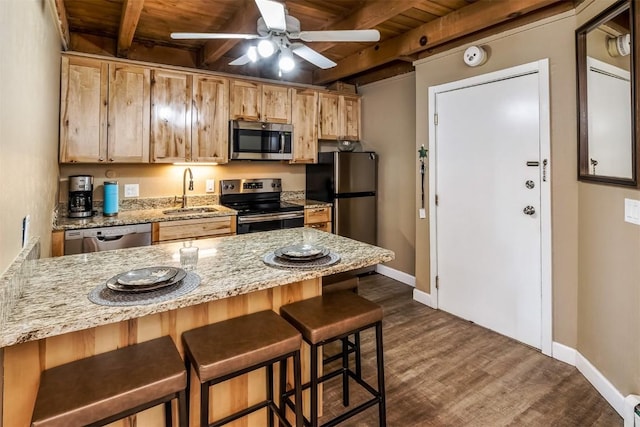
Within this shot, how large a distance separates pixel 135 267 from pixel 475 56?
2.92 metres

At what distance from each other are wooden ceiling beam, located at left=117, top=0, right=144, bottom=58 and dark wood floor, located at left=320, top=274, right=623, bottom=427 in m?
2.84

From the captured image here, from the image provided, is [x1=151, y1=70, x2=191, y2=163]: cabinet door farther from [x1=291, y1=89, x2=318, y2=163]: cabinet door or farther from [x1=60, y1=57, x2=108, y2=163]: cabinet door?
[x1=291, y1=89, x2=318, y2=163]: cabinet door

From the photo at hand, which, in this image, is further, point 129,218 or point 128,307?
point 129,218

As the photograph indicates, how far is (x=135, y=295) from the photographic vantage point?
123cm

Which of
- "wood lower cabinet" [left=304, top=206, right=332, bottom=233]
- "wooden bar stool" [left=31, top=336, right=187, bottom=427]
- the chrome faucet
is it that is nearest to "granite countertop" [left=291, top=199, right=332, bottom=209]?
"wood lower cabinet" [left=304, top=206, right=332, bottom=233]

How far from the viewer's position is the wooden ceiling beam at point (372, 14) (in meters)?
2.41

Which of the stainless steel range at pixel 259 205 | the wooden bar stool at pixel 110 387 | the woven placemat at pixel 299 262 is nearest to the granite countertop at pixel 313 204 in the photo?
the stainless steel range at pixel 259 205

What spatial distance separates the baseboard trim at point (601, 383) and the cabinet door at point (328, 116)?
10.7 feet

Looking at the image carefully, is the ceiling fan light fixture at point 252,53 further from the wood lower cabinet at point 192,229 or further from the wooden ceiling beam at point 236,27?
the wood lower cabinet at point 192,229

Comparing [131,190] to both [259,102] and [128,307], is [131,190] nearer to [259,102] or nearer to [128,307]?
[259,102]

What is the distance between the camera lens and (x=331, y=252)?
1.85 m

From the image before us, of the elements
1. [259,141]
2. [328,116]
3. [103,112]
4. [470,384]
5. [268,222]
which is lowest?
[470,384]

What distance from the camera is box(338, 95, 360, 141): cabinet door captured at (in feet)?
14.9

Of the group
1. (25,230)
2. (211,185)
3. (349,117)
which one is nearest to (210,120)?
(211,185)
